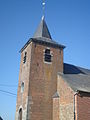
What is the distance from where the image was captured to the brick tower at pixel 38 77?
1536cm

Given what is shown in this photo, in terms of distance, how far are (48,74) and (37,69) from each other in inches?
45.0

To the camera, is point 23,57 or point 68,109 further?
point 23,57

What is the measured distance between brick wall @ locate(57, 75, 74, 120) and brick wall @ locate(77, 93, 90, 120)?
1.77ft

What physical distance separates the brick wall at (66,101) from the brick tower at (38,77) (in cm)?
118

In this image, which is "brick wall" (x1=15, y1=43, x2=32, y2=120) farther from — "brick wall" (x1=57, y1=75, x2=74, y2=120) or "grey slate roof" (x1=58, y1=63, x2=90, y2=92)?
"grey slate roof" (x1=58, y1=63, x2=90, y2=92)

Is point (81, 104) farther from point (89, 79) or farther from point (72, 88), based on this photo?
point (89, 79)

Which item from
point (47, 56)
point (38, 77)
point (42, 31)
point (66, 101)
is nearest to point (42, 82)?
point (38, 77)

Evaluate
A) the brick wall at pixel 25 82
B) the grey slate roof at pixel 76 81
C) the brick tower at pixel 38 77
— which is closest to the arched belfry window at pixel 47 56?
the brick tower at pixel 38 77

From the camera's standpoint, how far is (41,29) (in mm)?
20156

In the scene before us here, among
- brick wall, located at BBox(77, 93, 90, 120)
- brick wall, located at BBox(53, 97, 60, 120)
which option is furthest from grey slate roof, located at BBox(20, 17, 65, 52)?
brick wall, located at BBox(77, 93, 90, 120)

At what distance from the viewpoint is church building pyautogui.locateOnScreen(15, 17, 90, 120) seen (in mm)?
13797

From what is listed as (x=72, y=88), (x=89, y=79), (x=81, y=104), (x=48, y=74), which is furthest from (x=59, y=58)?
(x=81, y=104)

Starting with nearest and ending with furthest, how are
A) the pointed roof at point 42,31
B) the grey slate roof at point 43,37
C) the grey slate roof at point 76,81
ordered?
the grey slate roof at point 76,81, the grey slate roof at point 43,37, the pointed roof at point 42,31

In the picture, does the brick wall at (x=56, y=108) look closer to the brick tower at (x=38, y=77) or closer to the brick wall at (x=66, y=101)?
the brick tower at (x=38, y=77)
